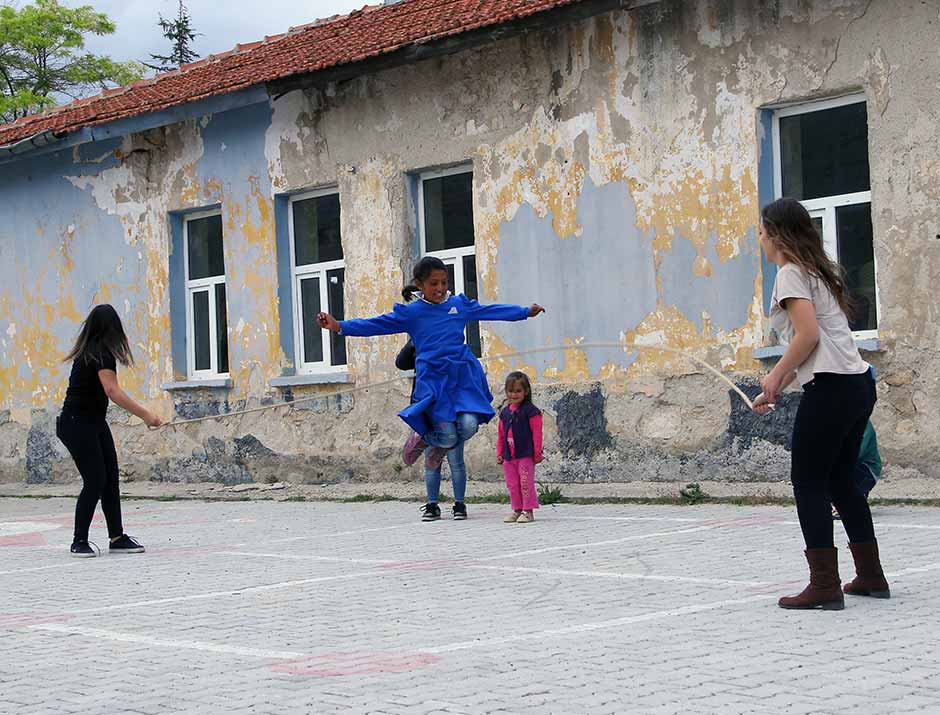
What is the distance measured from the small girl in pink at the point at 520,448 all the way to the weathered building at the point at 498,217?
2270 millimetres

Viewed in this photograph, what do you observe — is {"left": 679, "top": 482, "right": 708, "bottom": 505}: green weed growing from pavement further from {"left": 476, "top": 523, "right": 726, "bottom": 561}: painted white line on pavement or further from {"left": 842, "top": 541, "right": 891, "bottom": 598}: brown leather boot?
{"left": 842, "top": 541, "right": 891, "bottom": 598}: brown leather boot

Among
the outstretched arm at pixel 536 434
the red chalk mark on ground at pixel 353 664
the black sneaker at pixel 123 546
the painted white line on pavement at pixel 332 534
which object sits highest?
the outstretched arm at pixel 536 434

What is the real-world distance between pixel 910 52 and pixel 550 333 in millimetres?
4255

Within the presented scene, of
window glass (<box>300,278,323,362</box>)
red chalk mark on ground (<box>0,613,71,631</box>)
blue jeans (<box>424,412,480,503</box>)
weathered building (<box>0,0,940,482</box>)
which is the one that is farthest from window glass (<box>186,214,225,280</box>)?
red chalk mark on ground (<box>0,613,71,631</box>)

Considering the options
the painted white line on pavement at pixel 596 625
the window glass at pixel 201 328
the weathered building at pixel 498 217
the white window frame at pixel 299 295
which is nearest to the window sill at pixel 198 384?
the weathered building at pixel 498 217

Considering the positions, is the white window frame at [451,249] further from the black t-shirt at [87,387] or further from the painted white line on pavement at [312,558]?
the painted white line on pavement at [312,558]

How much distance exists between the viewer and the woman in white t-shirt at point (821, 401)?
21.0ft

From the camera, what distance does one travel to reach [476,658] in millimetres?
5551

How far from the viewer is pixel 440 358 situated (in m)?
11.3

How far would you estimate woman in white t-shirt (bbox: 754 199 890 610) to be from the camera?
6398mm

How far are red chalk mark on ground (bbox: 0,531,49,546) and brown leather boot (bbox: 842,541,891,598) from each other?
6878mm

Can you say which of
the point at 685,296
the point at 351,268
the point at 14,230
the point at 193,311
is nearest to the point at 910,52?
the point at 685,296

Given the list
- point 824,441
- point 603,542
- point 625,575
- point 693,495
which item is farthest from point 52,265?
point 824,441

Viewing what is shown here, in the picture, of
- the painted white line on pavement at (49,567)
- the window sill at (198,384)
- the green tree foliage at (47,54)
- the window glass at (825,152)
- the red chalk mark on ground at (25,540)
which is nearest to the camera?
the painted white line on pavement at (49,567)
